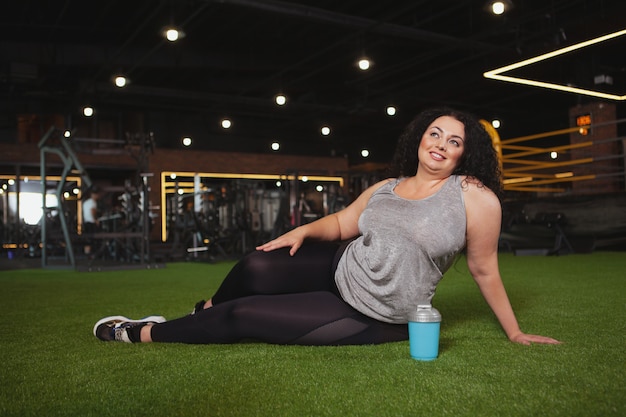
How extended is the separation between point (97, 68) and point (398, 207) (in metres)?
10.00

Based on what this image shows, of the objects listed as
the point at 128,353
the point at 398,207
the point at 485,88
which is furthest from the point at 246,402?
the point at 485,88

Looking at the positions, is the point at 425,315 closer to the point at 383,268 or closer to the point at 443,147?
the point at 383,268

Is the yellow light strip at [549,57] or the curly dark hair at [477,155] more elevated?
the yellow light strip at [549,57]

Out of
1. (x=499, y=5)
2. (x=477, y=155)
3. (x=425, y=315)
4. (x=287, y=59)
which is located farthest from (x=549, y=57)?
(x=287, y=59)

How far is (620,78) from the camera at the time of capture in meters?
10.2

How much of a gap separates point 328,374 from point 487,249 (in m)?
0.67

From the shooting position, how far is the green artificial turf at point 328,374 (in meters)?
1.27

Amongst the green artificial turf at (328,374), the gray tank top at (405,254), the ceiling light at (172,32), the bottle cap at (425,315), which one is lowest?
the green artificial turf at (328,374)

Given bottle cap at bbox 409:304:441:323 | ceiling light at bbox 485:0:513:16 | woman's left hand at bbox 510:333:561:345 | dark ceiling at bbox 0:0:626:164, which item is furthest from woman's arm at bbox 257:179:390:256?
ceiling light at bbox 485:0:513:16

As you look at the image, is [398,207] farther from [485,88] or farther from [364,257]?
[485,88]

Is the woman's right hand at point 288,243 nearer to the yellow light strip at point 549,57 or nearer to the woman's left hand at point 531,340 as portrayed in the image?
the woman's left hand at point 531,340

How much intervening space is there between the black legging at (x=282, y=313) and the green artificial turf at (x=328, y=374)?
0.14 ft

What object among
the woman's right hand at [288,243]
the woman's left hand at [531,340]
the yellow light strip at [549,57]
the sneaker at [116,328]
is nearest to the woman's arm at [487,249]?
the woman's left hand at [531,340]

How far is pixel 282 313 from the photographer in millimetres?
1829
